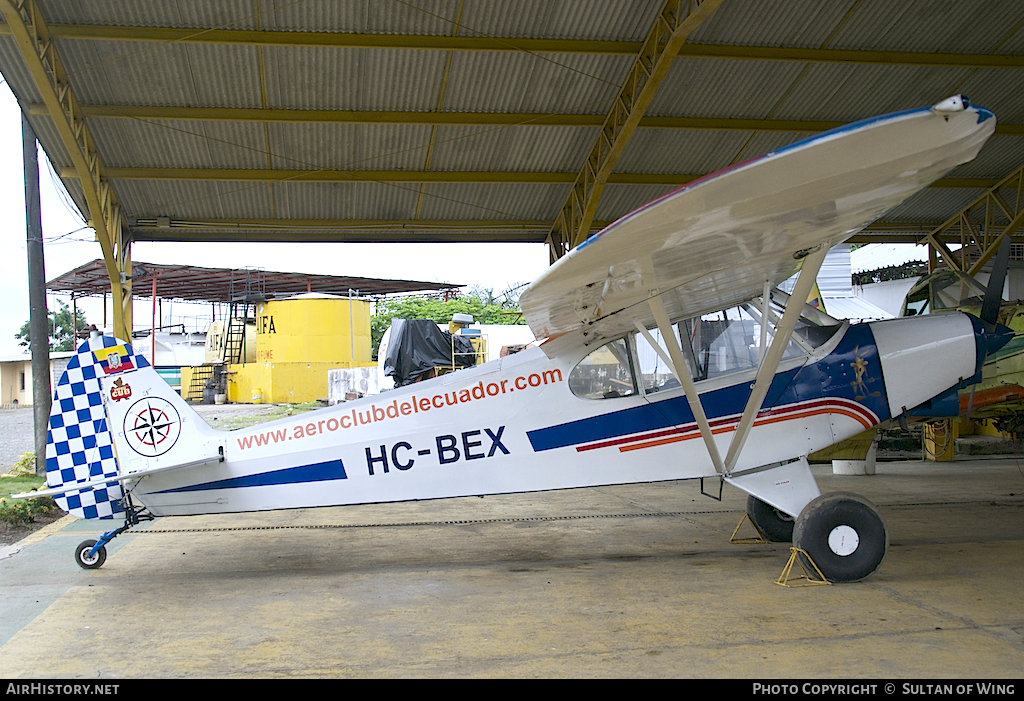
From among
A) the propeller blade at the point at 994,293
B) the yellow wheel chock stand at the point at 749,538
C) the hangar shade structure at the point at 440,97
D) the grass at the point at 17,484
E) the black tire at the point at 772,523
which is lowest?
the yellow wheel chock stand at the point at 749,538

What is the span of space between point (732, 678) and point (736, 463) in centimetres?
245

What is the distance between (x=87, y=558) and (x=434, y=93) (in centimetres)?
838

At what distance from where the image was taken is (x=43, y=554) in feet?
23.0

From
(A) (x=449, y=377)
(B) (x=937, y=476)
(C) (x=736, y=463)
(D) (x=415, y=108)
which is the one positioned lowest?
(B) (x=937, y=476)

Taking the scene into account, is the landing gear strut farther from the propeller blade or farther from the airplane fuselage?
the propeller blade

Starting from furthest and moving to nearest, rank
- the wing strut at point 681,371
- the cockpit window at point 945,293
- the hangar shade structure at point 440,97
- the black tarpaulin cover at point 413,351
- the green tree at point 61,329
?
1. the green tree at point 61,329
2. the black tarpaulin cover at point 413,351
3. the cockpit window at point 945,293
4. the hangar shade structure at point 440,97
5. the wing strut at point 681,371

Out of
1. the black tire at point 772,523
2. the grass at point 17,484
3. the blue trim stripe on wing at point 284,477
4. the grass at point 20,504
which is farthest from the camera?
the grass at point 17,484

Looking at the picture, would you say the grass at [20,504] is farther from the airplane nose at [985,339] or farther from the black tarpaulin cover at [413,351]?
the black tarpaulin cover at [413,351]

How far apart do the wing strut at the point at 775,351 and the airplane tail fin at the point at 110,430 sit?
13.8 feet

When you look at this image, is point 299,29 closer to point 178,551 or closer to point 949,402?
point 178,551

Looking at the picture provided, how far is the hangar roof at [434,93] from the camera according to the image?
404 inches

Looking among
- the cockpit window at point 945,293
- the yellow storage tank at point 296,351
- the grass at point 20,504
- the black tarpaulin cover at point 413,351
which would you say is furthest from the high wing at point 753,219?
the yellow storage tank at point 296,351

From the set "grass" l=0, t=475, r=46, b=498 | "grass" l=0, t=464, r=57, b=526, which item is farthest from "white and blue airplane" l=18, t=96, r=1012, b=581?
"grass" l=0, t=475, r=46, b=498

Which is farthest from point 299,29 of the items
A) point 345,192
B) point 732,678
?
point 732,678
